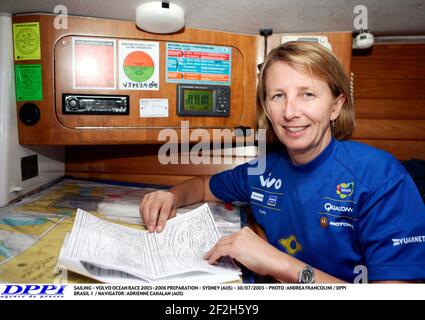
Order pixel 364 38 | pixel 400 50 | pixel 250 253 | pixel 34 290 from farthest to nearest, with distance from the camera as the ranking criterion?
pixel 400 50 < pixel 364 38 < pixel 250 253 < pixel 34 290

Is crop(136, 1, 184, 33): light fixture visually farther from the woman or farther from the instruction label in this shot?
the woman

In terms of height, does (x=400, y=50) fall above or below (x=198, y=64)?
above

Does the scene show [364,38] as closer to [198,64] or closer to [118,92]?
[198,64]

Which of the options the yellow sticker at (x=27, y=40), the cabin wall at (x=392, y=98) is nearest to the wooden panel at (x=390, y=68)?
the cabin wall at (x=392, y=98)

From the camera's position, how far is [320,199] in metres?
0.76

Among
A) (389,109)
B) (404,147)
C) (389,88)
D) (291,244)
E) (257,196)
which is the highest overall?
(389,88)

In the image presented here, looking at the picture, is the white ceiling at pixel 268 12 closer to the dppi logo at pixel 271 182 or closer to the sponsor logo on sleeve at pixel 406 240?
the dppi logo at pixel 271 182

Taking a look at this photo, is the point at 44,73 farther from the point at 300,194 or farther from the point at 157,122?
the point at 300,194

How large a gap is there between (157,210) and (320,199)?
0.45m

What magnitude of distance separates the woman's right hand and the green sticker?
0.58 m

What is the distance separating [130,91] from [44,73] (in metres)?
0.30

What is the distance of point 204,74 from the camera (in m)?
1.16

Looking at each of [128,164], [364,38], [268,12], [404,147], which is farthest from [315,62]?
[128,164]
